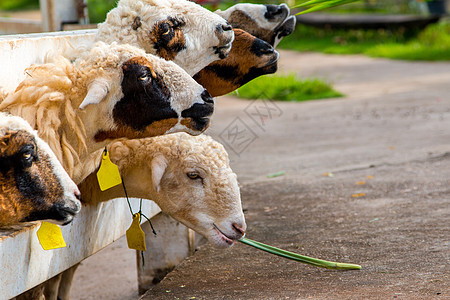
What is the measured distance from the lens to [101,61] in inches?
113

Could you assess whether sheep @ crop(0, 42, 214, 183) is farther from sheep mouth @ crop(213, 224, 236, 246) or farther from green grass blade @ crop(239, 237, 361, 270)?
green grass blade @ crop(239, 237, 361, 270)

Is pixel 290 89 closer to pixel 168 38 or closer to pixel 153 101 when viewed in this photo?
pixel 168 38

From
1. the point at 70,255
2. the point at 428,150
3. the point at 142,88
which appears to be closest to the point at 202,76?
the point at 142,88

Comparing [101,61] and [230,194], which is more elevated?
[101,61]

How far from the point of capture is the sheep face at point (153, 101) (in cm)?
278

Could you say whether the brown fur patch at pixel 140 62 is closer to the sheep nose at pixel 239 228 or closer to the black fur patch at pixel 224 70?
the black fur patch at pixel 224 70

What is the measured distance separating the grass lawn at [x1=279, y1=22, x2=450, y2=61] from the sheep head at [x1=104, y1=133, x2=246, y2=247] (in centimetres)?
968

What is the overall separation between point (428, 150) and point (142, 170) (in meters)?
3.56

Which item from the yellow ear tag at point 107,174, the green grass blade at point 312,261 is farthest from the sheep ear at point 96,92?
the green grass blade at point 312,261

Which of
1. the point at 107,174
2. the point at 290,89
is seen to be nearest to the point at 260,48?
the point at 107,174

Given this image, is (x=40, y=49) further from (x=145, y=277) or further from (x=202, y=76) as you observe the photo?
(x=145, y=277)

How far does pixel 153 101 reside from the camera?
9.14 ft

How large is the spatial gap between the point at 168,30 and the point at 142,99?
0.57 meters

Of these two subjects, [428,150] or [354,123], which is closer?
[428,150]
